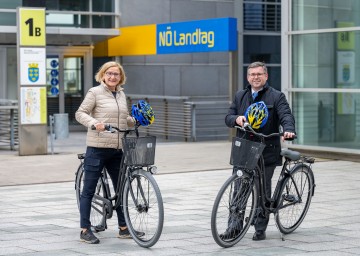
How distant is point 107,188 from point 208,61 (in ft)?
61.7

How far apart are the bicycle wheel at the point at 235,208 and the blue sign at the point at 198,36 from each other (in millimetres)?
12971

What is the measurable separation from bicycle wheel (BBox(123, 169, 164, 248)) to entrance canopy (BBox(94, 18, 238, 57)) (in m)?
13.0

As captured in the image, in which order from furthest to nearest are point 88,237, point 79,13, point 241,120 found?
point 79,13 < point 88,237 < point 241,120

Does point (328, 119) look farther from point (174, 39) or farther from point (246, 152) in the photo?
point (246, 152)

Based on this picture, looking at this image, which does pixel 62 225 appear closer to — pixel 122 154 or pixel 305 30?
pixel 122 154

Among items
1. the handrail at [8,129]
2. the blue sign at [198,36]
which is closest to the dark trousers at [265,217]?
the handrail at [8,129]

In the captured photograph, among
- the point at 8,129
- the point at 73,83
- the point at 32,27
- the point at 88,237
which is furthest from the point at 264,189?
the point at 73,83

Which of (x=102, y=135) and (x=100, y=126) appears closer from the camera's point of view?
(x=100, y=126)

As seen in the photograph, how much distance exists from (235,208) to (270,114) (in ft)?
3.37

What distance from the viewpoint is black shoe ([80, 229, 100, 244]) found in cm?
787

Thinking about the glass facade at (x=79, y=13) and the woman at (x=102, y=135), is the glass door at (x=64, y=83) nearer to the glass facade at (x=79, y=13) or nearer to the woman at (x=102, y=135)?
the glass facade at (x=79, y=13)

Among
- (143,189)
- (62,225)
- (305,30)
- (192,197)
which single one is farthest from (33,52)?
(143,189)

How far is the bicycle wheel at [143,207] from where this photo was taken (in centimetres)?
748

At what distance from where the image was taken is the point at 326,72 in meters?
16.7
